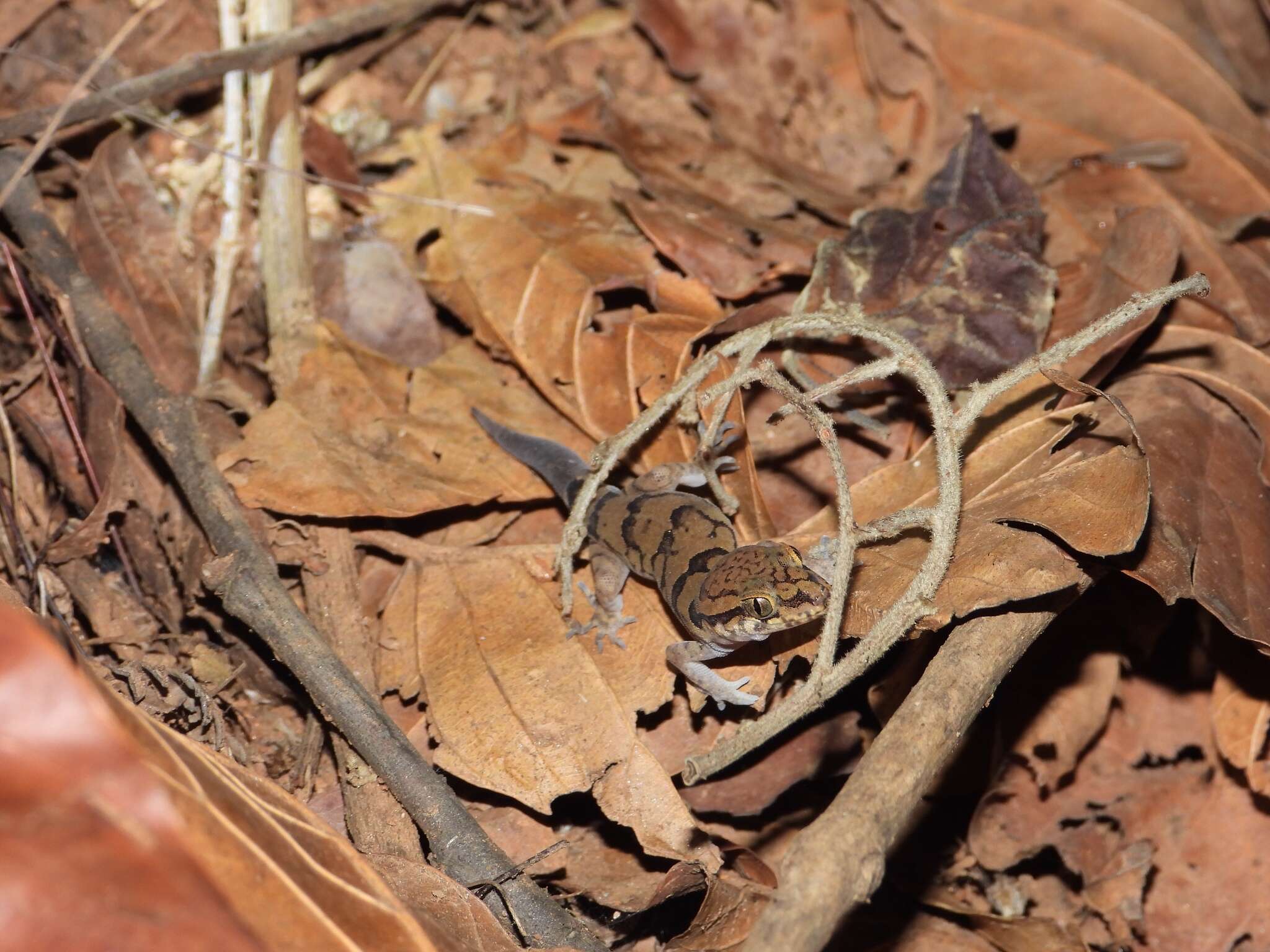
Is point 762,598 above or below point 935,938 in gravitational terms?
above

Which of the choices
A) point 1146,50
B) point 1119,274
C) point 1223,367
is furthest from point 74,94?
point 1146,50

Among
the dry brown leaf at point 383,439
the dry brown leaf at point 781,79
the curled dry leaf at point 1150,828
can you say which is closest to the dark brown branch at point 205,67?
the dry brown leaf at point 383,439

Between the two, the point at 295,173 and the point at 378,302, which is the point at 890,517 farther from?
the point at 295,173

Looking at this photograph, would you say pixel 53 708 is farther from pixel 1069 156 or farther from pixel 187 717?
pixel 1069 156

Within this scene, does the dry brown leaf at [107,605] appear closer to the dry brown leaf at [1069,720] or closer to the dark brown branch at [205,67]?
the dark brown branch at [205,67]

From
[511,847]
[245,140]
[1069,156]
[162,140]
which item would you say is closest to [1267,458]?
[1069,156]

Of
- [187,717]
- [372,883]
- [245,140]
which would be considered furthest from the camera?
[245,140]

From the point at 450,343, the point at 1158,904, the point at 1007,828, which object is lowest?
the point at 1158,904
